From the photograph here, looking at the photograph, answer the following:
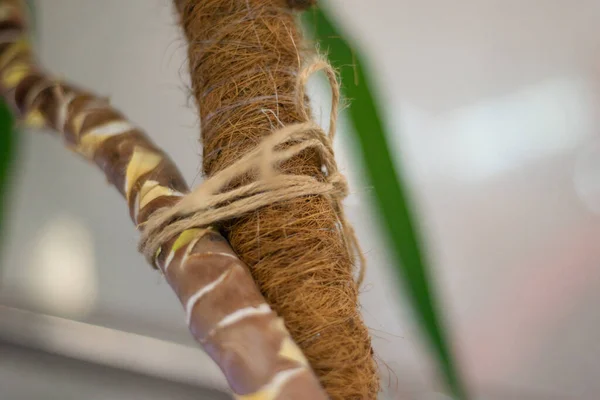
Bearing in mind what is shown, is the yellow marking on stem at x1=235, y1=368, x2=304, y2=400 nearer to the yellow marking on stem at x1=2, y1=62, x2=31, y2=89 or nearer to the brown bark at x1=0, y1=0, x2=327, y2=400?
the brown bark at x1=0, y1=0, x2=327, y2=400

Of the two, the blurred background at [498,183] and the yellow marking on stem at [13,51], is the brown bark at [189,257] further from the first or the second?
the blurred background at [498,183]

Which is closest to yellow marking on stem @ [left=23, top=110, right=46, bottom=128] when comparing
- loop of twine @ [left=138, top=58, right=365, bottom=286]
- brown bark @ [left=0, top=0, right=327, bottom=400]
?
brown bark @ [left=0, top=0, right=327, bottom=400]

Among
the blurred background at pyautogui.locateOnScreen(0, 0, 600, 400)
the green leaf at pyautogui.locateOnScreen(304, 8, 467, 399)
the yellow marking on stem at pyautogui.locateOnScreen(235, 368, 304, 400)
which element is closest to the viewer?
the yellow marking on stem at pyautogui.locateOnScreen(235, 368, 304, 400)

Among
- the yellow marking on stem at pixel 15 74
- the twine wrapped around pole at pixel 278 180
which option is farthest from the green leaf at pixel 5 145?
the twine wrapped around pole at pixel 278 180

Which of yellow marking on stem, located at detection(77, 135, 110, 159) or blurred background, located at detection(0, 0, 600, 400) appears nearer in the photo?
yellow marking on stem, located at detection(77, 135, 110, 159)

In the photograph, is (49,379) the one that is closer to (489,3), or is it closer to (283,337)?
(283,337)

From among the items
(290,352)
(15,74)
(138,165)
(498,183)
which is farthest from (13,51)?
(498,183)
